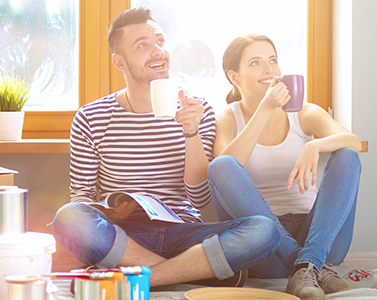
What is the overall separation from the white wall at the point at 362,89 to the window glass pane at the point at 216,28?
0.19 metres

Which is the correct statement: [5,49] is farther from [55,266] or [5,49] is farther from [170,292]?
[170,292]

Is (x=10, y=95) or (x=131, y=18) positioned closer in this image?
(x=131, y=18)

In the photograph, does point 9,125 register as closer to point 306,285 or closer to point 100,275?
point 100,275

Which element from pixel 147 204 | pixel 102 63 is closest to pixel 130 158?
pixel 147 204

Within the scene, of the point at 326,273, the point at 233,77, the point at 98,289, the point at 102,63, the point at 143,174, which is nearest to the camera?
the point at 98,289

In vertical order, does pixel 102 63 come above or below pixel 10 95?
above

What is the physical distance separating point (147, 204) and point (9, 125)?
0.77 metres

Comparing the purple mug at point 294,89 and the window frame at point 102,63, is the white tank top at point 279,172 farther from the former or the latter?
the window frame at point 102,63

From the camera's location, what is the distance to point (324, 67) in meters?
1.80

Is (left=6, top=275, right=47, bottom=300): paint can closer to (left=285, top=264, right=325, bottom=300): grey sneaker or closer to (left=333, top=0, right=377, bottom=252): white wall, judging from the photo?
(left=285, top=264, right=325, bottom=300): grey sneaker

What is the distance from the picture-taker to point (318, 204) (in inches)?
45.5

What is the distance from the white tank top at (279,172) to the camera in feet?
4.51

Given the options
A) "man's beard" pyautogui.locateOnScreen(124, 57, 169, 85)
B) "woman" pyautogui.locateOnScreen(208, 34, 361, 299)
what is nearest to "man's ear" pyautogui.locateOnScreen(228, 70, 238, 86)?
"woman" pyautogui.locateOnScreen(208, 34, 361, 299)

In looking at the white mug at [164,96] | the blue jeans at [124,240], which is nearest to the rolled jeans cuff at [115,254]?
the blue jeans at [124,240]
